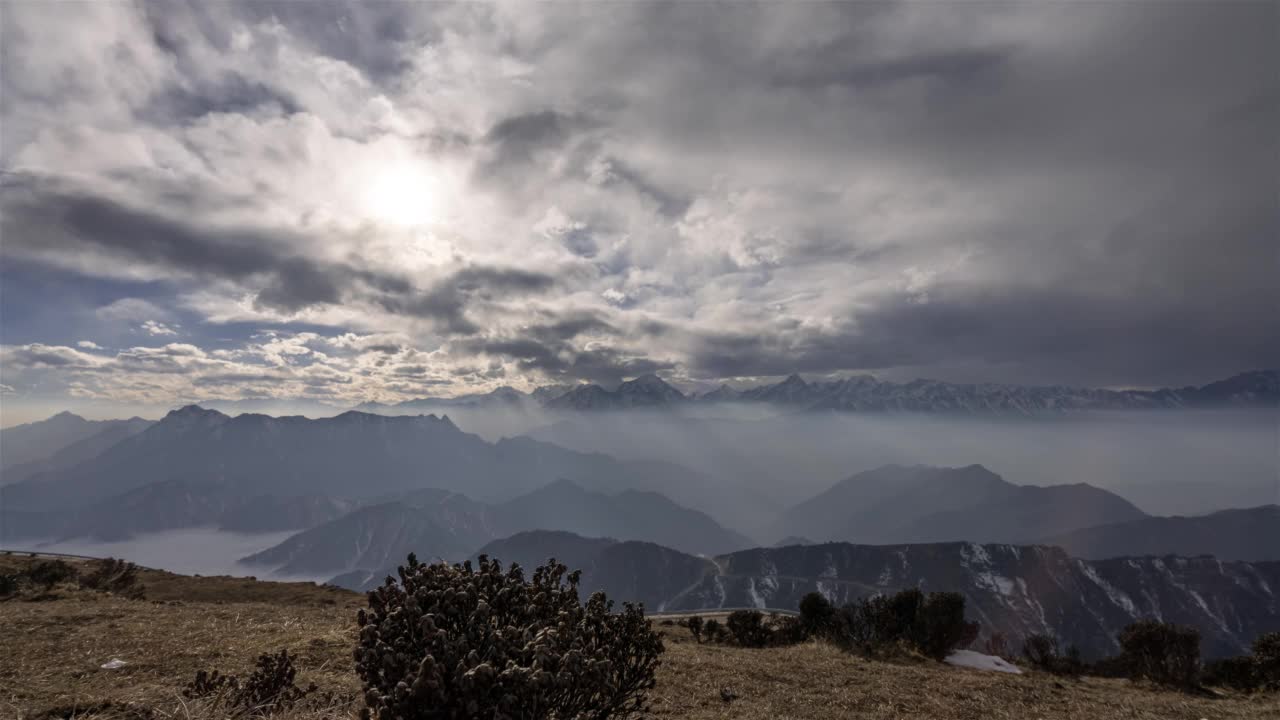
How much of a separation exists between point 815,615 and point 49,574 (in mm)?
43962

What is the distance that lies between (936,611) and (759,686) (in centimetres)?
1752

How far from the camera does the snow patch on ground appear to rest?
25391mm

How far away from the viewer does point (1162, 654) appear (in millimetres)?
25875

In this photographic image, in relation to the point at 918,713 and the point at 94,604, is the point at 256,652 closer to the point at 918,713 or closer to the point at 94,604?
the point at 94,604

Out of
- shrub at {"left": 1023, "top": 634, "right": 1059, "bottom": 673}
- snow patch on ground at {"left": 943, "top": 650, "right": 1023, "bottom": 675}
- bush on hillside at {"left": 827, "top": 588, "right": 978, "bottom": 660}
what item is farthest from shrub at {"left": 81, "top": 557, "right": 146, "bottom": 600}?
shrub at {"left": 1023, "top": 634, "right": 1059, "bottom": 673}

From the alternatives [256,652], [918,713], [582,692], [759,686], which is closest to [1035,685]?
[918,713]

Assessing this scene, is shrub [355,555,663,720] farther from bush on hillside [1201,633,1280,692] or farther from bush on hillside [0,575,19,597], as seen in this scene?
bush on hillside [0,575,19,597]

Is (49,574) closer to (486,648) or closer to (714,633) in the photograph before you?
(714,633)

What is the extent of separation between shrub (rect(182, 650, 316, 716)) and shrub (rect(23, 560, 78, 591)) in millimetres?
25850

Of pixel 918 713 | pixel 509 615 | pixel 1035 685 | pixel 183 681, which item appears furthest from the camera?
pixel 1035 685

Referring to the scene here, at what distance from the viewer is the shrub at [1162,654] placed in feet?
80.0

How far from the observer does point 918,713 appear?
1600cm

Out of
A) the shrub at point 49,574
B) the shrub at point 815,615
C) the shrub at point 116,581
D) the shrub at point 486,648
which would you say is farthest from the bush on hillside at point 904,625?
the shrub at point 49,574

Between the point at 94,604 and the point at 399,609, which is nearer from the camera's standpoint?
the point at 399,609
